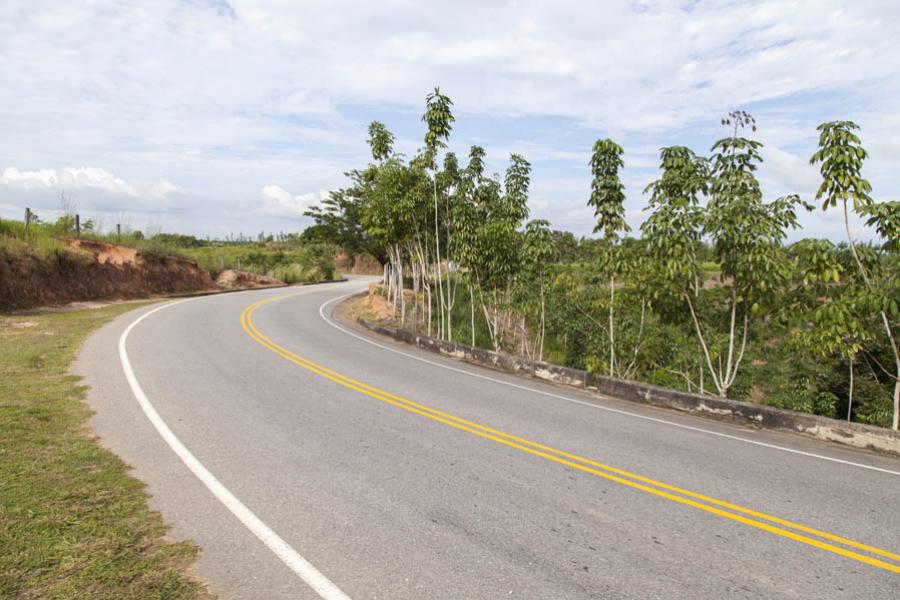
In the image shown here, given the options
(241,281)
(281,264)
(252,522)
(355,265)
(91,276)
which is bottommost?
(252,522)

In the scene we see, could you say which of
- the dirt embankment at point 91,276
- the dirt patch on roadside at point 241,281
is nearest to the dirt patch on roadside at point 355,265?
the dirt patch on roadside at point 241,281

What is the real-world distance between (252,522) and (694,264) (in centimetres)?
862

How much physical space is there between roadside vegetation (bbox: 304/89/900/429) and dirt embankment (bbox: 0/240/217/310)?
14.2 m

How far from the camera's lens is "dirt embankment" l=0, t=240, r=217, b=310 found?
2212 cm

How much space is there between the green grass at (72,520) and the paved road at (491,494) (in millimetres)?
238

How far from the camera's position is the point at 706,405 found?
384 inches

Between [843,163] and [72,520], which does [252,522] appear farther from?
[843,163]

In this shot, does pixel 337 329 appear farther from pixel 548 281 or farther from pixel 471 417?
pixel 471 417

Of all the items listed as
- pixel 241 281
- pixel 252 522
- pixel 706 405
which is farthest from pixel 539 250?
pixel 241 281

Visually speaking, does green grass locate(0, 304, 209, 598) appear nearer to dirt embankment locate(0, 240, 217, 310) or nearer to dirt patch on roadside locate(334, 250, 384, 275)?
dirt embankment locate(0, 240, 217, 310)

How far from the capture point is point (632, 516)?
5000 millimetres

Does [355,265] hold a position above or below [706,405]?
above

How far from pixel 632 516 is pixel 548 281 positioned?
1078 cm

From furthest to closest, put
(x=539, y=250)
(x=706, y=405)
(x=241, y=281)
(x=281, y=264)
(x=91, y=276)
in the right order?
(x=281, y=264) → (x=241, y=281) → (x=91, y=276) → (x=539, y=250) → (x=706, y=405)
